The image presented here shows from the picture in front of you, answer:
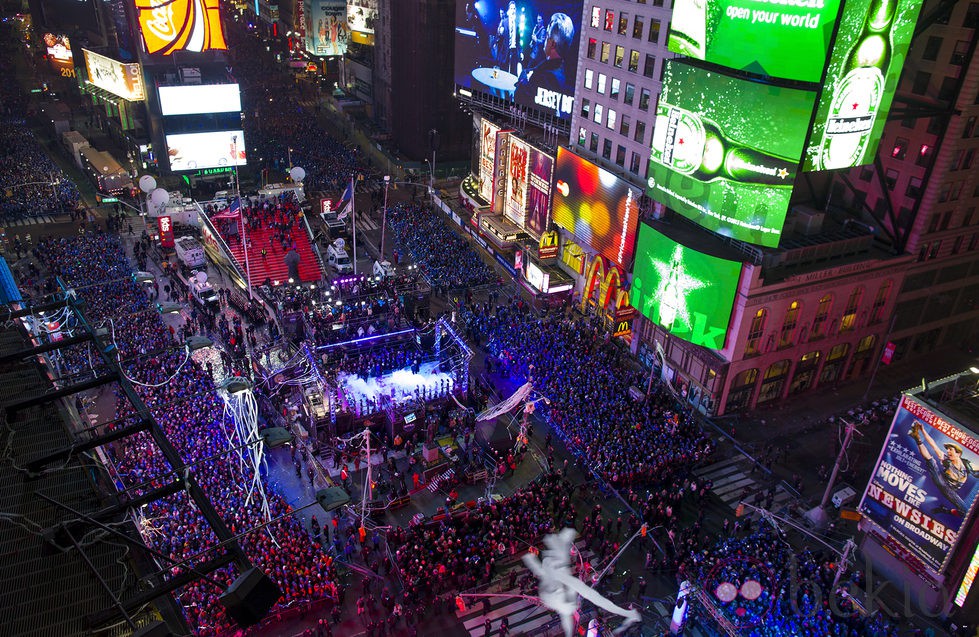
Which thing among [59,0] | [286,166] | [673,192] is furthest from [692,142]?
[59,0]

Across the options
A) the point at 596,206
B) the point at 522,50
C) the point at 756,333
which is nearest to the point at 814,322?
the point at 756,333

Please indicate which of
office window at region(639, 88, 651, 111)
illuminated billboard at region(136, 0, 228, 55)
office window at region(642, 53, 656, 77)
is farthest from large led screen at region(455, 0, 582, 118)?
illuminated billboard at region(136, 0, 228, 55)

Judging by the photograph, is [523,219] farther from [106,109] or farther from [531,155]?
[106,109]

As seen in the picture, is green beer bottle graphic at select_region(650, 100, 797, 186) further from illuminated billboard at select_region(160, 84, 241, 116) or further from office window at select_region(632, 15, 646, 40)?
illuminated billboard at select_region(160, 84, 241, 116)

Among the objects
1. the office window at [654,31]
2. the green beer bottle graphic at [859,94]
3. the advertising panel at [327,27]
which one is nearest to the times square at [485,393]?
the green beer bottle graphic at [859,94]

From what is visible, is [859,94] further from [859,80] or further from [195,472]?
[195,472]
